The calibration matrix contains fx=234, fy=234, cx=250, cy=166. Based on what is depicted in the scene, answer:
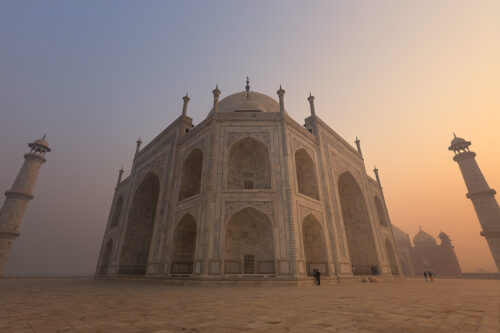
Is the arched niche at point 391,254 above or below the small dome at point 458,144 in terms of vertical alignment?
below

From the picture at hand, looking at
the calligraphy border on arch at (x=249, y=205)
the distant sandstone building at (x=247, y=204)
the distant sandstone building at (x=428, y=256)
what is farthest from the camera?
the distant sandstone building at (x=428, y=256)

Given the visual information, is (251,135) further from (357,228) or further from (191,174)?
(357,228)

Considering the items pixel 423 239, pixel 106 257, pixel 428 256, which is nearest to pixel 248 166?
pixel 106 257

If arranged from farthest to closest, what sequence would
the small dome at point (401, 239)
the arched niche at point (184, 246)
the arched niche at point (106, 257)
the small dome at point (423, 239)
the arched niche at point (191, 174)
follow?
the small dome at point (401, 239) < the small dome at point (423, 239) < the arched niche at point (106, 257) < the arched niche at point (191, 174) < the arched niche at point (184, 246)

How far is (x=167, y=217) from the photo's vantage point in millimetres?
15812

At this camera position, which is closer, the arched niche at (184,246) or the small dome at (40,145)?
the arched niche at (184,246)

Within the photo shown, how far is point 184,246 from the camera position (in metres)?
15.3

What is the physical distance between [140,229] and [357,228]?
19.3 meters

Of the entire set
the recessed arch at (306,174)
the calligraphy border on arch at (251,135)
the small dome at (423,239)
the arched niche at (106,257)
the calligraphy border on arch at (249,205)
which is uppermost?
the calligraphy border on arch at (251,135)

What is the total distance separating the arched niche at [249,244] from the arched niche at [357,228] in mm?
9310

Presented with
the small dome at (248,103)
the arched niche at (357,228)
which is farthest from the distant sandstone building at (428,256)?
the small dome at (248,103)

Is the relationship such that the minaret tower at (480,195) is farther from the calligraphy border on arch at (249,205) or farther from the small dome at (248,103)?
the calligraphy border on arch at (249,205)

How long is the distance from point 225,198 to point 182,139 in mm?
7182

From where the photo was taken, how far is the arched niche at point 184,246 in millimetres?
Answer: 14695
